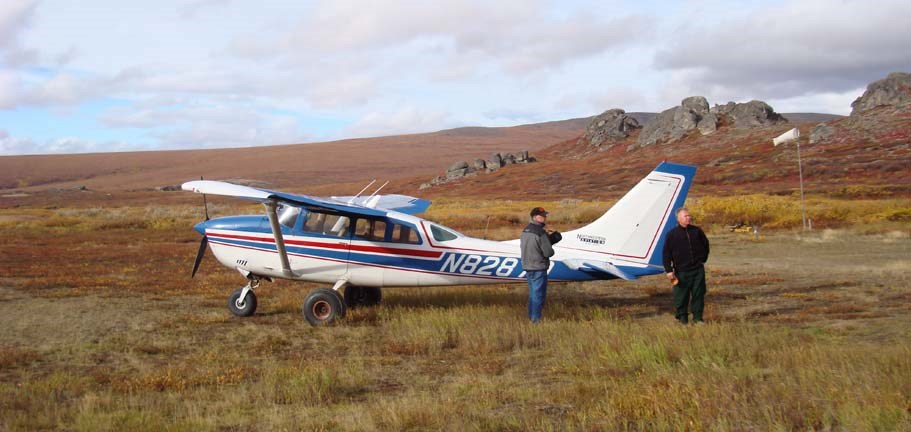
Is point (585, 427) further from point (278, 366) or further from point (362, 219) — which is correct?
point (362, 219)

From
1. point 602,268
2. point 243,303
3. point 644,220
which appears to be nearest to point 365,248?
point 243,303

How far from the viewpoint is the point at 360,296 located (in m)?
12.5

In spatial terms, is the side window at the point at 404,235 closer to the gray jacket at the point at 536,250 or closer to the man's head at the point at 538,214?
the gray jacket at the point at 536,250

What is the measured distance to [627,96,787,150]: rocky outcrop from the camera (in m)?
95.6

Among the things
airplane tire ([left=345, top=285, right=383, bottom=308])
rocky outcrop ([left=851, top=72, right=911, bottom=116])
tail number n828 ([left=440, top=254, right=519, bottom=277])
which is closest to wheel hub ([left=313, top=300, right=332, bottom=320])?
airplane tire ([left=345, top=285, right=383, bottom=308])

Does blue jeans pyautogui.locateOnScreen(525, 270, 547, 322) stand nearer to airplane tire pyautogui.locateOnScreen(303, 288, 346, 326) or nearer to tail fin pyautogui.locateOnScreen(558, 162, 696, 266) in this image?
tail fin pyautogui.locateOnScreen(558, 162, 696, 266)

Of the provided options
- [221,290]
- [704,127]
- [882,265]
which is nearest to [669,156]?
[704,127]

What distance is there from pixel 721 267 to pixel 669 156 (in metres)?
73.7

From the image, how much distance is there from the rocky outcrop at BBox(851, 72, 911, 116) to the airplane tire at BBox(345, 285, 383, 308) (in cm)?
8649

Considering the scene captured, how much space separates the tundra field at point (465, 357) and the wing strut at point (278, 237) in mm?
889

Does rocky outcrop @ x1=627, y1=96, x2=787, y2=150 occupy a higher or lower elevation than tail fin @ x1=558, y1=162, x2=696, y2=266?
higher

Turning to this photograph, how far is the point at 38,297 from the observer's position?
13289 mm

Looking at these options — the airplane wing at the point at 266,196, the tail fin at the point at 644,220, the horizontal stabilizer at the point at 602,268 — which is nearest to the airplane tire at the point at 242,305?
the airplane wing at the point at 266,196

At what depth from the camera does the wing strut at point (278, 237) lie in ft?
34.6
